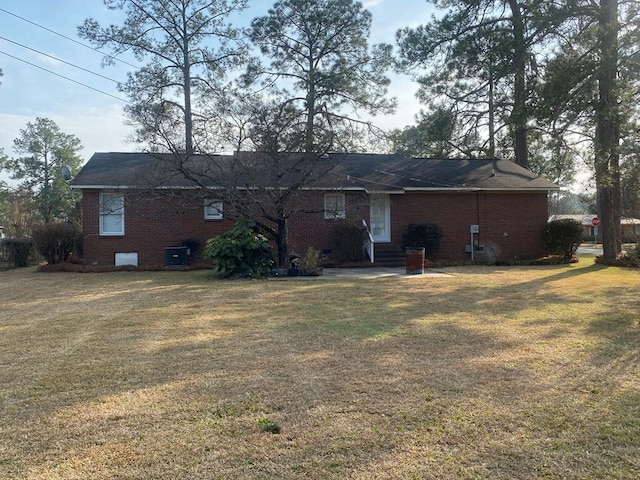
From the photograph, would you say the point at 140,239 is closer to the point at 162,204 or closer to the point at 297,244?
the point at 162,204

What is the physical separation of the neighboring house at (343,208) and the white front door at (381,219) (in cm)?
4

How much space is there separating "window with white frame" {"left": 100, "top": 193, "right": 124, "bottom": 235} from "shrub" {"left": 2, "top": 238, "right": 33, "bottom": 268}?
3.93m

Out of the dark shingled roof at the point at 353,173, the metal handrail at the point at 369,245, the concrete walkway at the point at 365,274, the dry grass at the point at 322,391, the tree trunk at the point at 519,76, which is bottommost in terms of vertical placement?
the dry grass at the point at 322,391

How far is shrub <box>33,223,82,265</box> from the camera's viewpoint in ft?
56.4

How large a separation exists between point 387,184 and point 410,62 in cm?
704

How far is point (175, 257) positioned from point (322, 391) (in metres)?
13.8

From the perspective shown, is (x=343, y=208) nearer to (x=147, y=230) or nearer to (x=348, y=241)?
(x=348, y=241)

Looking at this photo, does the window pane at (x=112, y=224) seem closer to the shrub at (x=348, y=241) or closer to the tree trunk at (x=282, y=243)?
the tree trunk at (x=282, y=243)

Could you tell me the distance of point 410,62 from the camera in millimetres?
22188

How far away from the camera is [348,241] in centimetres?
1762

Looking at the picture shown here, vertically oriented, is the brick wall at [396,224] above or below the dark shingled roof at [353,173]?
below

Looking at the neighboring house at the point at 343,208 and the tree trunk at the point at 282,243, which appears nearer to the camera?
the tree trunk at the point at 282,243

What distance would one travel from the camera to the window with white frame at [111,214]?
1755 centimetres

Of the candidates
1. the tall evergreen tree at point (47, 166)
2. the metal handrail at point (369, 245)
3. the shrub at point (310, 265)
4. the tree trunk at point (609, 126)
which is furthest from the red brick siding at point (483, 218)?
the tall evergreen tree at point (47, 166)
